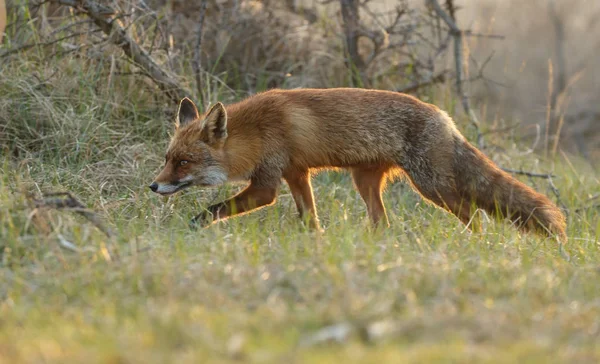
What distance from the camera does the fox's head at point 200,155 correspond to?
5.64 meters

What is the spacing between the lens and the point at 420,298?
138 inches

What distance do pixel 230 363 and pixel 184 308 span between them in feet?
1.81

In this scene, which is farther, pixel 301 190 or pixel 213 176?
pixel 301 190

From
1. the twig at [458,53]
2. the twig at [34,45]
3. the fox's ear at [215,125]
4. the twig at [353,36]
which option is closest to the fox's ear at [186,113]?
the fox's ear at [215,125]

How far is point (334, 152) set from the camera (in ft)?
19.5

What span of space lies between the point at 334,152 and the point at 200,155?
995mm

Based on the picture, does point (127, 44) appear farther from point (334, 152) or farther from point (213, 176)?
point (334, 152)

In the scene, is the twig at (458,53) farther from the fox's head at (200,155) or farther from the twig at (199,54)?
the fox's head at (200,155)

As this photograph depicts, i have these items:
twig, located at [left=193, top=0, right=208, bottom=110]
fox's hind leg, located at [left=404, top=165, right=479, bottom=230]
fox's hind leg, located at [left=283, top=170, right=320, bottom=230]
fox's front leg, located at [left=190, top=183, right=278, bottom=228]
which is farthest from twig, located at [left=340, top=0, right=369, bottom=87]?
fox's front leg, located at [left=190, top=183, right=278, bottom=228]

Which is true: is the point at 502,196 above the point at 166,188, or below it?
below

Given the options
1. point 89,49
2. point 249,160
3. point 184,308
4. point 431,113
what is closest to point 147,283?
point 184,308

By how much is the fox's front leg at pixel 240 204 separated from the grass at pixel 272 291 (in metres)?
0.25

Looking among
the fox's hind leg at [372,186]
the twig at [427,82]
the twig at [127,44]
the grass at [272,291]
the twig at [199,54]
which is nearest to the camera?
the grass at [272,291]

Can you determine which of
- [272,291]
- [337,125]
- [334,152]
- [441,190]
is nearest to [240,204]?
[334,152]
